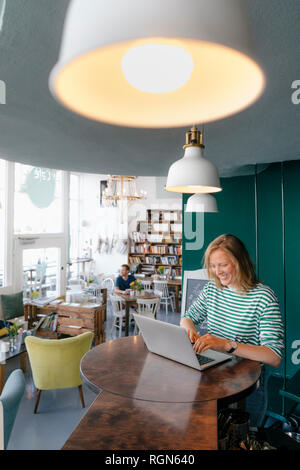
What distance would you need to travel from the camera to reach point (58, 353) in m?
3.33

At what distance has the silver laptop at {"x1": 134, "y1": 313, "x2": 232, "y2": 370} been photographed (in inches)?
50.6

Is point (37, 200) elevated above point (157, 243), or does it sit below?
above

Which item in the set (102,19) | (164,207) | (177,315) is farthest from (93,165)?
(164,207)

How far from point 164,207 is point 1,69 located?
806 cm

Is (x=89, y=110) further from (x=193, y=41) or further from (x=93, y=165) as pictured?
(x=93, y=165)

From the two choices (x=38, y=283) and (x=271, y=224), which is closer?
(x=271, y=224)

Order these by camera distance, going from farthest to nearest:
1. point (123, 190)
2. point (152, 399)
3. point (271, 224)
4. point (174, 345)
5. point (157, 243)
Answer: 1. point (157, 243)
2. point (123, 190)
3. point (271, 224)
4. point (174, 345)
5. point (152, 399)

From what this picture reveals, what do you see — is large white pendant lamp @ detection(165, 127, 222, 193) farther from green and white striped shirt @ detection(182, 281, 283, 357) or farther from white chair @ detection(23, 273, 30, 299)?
white chair @ detection(23, 273, 30, 299)

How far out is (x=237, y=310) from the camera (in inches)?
64.6

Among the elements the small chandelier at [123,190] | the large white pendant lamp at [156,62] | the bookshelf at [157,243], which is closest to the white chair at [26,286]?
the small chandelier at [123,190]

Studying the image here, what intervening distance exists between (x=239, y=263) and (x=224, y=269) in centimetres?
9

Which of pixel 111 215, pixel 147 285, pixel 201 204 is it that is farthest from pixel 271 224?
pixel 111 215

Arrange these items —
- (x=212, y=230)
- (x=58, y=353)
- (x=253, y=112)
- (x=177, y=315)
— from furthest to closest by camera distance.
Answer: (x=177, y=315) < (x=212, y=230) < (x=58, y=353) < (x=253, y=112)

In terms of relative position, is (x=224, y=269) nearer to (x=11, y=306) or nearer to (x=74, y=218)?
(x=11, y=306)
